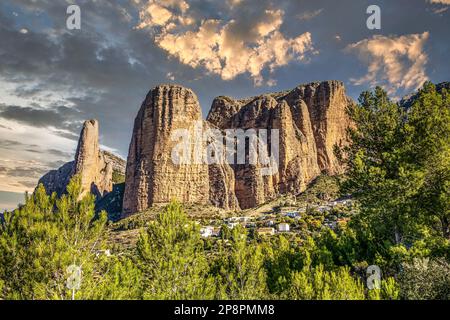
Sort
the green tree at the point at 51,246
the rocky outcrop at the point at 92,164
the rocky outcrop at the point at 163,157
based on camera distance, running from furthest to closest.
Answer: the rocky outcrop at the point at 92,164
the rocky outcrop at the point at 163,157
the green tree at the point at 51,246

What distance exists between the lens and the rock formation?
369 ft

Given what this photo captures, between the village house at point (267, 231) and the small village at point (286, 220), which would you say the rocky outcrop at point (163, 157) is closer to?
the small village at point (286, 220)

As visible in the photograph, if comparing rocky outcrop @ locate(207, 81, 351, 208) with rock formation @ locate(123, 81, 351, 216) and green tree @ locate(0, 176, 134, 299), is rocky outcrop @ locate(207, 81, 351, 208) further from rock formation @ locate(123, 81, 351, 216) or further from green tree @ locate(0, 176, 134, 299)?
green tree @ locate(0, 176, 134, 299)

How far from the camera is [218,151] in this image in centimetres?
A: 12800

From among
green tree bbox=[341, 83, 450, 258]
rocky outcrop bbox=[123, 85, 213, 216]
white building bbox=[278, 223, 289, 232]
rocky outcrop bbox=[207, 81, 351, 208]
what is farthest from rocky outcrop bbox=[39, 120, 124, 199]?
green tree bbox=[341, 83, 450, 258]

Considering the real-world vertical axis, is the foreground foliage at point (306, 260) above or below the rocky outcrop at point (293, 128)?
below

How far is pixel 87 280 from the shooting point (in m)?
14.8

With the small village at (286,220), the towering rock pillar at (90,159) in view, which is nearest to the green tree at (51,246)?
the small village at (286,220)

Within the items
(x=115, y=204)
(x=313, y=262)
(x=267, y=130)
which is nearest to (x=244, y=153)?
(x=267, y=130)

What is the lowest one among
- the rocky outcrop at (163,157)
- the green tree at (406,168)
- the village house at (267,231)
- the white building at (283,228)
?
the village house at (267,231)

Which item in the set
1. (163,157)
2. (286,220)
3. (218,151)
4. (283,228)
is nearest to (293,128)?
(218,151)

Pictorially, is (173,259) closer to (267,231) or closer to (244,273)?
(244,273)

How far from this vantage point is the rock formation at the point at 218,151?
112 metres
